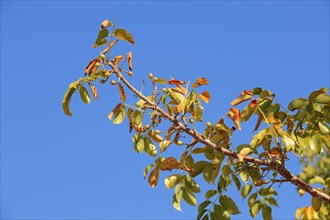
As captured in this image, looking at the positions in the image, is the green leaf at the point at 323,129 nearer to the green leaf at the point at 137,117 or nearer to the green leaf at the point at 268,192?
the green leaf at the point at 268,192

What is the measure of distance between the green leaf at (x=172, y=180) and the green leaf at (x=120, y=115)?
402 mm

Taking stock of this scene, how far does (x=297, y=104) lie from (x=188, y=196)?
743mm

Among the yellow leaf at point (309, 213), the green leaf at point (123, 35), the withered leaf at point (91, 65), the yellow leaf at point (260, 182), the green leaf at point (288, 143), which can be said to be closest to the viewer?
the green leaf at point (288, 143)

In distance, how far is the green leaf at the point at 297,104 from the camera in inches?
98.7

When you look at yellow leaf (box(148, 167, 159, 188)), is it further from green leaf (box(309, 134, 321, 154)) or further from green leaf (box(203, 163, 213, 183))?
green leaf (box(309, 134, 321, 154))

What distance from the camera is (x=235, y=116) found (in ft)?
8.67

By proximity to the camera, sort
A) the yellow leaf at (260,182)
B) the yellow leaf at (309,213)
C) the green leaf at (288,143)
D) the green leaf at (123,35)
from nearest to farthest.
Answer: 1. the green leaf at (288,143)
2. the green leaf at (123,35)
3. the yellow leaf at (260,182)
4. the yellow leaf at (309,213)

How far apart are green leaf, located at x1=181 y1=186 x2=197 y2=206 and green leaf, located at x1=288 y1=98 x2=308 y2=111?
681 millimetres

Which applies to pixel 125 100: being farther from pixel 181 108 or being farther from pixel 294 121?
pixel 294 121

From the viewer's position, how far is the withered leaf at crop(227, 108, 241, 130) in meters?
2.62

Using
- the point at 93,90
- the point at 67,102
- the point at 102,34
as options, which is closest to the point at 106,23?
the point at 102,34

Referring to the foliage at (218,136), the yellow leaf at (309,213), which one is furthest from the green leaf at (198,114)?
the yellow leaf at (309,213)

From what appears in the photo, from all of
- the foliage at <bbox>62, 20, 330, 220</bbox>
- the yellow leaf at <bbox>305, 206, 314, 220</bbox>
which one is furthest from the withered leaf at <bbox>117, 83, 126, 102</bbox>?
the yellow leaf at <bbox>305, 206, 314, 220</bbox>

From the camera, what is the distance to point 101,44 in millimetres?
2680
